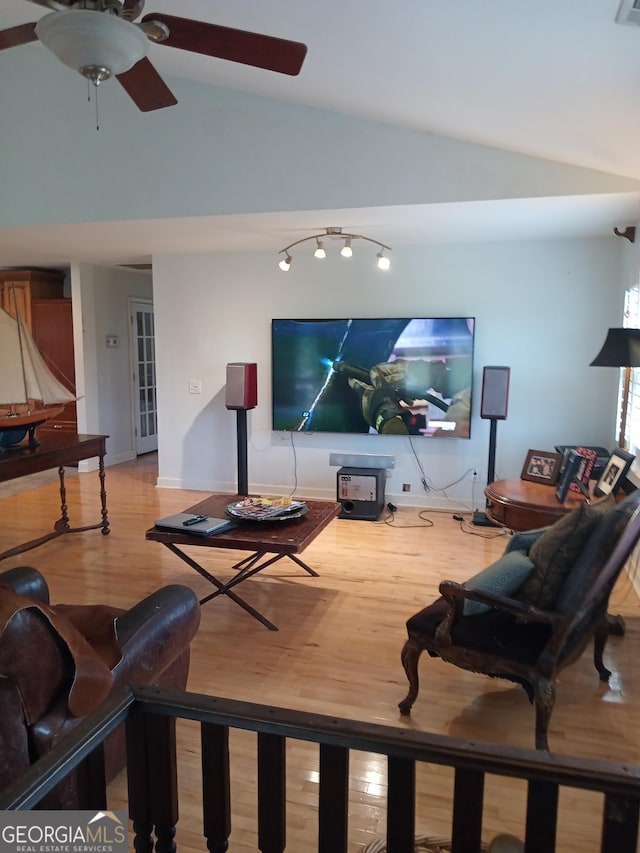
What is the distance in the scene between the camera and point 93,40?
1661 mm

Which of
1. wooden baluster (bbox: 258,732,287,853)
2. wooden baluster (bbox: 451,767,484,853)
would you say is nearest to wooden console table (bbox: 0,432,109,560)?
wooden baluster (bbox: 258,732,287,853)

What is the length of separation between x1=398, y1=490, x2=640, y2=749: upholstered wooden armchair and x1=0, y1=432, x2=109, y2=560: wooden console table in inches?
110

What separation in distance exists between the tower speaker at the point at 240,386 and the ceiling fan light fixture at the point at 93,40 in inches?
140

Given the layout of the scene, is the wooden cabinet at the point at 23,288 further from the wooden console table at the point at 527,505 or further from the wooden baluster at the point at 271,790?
the wooden baluster at the point at 271,790

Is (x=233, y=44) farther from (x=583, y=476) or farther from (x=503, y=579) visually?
(x=583, y=476)

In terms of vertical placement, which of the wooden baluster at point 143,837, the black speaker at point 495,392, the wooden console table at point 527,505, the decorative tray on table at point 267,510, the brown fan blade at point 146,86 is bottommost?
the wooden baluster at point 143,837

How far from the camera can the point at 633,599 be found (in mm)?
3566

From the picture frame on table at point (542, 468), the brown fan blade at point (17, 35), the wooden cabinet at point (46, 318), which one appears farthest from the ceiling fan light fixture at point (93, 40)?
the wooden cabinet at point (46, 318)

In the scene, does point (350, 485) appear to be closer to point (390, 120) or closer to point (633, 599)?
point (633, 599)

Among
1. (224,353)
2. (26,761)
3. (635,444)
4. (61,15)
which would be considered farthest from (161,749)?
(224,353)

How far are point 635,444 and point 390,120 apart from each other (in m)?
2.60

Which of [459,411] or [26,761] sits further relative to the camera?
[459,411]

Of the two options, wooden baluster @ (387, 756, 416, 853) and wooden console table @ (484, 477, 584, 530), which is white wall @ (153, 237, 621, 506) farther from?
wooden baluster @ (387, 756, 416, 853)

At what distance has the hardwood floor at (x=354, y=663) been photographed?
6.40ft
